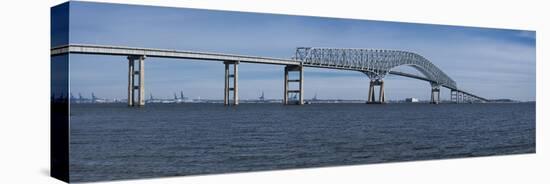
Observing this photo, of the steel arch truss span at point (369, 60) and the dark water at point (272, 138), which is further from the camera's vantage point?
the steel arch truss span at point (369, 60)

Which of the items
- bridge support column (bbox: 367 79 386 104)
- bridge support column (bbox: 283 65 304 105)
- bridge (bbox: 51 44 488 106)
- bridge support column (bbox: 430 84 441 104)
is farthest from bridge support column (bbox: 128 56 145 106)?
bridge support column (bbox: 430 84 441 104)

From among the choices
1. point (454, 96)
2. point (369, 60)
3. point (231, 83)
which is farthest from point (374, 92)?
point (231, 83)

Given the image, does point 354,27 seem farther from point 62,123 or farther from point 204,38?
point 62,123

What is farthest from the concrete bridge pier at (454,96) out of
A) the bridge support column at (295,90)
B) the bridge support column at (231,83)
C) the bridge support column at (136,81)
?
the bridge support column at (136,81)

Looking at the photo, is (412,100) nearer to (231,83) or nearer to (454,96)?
(454,96)

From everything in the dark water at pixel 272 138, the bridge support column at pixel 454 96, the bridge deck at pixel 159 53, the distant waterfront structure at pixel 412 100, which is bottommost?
the dark water at pixel 272 138

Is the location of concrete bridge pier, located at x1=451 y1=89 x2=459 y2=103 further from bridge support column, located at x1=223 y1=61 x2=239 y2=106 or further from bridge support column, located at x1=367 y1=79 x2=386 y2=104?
bridge support column, located at x1=223 y1=61 x2=239 y2=106

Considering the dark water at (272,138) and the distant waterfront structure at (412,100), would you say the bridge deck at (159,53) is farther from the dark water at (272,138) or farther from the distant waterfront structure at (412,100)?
the distant waterfront structure at (412,100)
